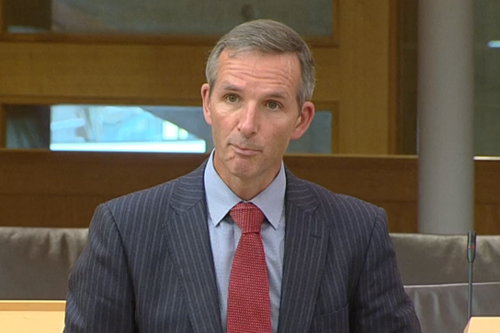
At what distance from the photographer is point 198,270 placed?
1.72 metres

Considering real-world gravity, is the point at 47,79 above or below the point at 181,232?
above

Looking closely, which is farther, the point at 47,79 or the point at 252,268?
the point at 47,79

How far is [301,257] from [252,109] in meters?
0.29

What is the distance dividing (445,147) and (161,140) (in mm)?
1622

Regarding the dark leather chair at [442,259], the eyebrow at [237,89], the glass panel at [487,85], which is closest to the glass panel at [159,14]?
the glass panel at [487,85]

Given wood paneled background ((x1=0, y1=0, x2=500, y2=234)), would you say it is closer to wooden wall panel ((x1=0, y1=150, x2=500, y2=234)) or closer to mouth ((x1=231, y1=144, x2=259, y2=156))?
wooden wall panel ((x1=0, y1=150, x2=500, y2=234))

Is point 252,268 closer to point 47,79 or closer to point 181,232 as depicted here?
point 181,232

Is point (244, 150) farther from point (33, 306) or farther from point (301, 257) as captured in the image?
point (33, 306)

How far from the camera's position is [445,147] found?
186 inches

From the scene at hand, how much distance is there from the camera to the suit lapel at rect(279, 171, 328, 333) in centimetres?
171

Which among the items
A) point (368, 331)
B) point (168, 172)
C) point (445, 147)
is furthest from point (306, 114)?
point (168, 172)

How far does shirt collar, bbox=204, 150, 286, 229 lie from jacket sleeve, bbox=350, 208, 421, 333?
0.18 metres

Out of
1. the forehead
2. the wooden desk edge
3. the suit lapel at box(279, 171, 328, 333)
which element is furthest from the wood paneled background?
the forehead

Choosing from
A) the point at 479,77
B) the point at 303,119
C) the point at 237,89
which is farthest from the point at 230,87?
the point at 479,77
